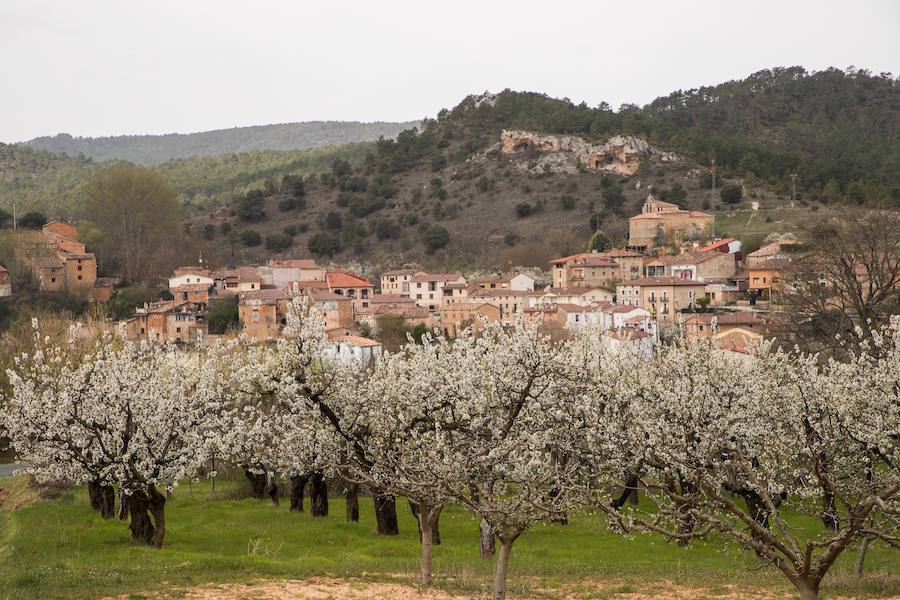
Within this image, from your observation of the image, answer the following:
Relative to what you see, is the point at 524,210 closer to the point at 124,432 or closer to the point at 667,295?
the point at 667,295

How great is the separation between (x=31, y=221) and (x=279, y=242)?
27168 millimetres

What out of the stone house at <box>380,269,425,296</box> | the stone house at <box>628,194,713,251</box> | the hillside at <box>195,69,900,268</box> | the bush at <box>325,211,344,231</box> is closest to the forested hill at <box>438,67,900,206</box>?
the hillside at <box>195,69,900,268</box>

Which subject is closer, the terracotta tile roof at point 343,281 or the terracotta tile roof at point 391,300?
the terracotta tile roof at point 391,300

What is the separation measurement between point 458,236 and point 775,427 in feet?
306

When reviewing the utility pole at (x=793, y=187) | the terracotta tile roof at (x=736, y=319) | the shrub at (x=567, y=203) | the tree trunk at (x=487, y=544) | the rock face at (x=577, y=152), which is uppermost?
the rock face at (x=577, y=152)

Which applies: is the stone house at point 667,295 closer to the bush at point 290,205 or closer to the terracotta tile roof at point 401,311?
the terracotta tile roof at point 401,311

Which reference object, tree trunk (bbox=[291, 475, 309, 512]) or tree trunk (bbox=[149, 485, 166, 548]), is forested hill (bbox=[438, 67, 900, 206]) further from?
tree trunk (bbox=[149, 485, 166, 548])

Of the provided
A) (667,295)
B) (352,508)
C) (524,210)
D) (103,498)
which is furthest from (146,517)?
(524,210)

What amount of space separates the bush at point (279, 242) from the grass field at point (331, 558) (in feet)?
303

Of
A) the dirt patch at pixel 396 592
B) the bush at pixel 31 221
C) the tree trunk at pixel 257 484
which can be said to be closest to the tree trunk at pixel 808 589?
the dirt patch at pixel 396 592

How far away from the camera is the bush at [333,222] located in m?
126

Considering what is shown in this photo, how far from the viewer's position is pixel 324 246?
11838cm

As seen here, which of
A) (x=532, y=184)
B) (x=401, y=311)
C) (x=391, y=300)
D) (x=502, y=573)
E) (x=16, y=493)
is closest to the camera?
(x=502, y=573)

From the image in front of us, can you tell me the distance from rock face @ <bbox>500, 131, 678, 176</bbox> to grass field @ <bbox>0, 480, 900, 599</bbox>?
105m
